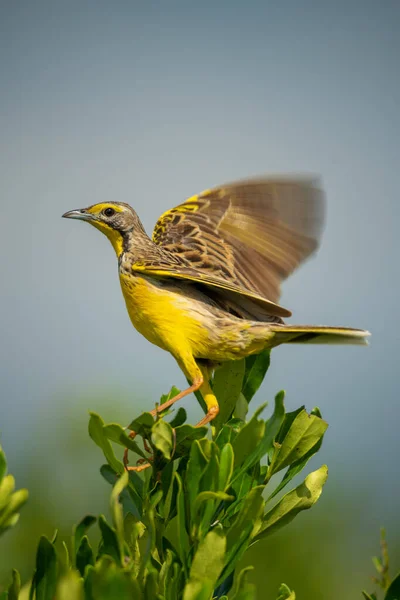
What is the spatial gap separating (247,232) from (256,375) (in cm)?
209

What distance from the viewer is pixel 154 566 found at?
238 cm

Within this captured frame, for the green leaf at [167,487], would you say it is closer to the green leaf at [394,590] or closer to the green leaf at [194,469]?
the green leaf at [194,469]

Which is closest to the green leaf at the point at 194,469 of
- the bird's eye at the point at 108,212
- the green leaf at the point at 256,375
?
the green leaf at the point at 256,375

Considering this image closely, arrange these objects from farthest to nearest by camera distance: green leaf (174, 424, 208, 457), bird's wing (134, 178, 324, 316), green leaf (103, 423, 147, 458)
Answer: bird's wing (134, 178, 324, 316) < green leaf (174, 424, 208, 457) < green leaf (103, 423, 147, 458)

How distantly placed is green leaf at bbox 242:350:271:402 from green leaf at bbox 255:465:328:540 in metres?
0.70

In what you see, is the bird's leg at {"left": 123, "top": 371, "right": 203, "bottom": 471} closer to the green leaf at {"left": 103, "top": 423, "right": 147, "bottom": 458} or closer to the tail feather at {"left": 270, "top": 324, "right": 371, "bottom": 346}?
the green leaf at {"left": 103, "top": 423, "right": 147, "bottom": 458}

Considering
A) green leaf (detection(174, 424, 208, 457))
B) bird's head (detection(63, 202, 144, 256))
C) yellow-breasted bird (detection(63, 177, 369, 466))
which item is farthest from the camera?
bird's head (detection(63, 202, 144, 256))

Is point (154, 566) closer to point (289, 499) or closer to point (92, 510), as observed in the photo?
point (289, 499)

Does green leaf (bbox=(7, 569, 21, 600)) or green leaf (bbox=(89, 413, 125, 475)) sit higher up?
green leaf (bbox=(89, 413, 125, 475))

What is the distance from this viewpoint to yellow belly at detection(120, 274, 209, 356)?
4.09 metres

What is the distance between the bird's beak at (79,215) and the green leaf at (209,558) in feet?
10.0

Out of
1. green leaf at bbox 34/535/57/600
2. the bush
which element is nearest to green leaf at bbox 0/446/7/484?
the bush

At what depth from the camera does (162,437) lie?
2.39 m

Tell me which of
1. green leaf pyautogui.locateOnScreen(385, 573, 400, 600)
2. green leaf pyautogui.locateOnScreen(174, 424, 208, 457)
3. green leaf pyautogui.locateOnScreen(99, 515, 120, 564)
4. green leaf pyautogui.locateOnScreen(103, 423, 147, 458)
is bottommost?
green leaf pyautogui.locateOnScreen(385, 573, 400, 600)
